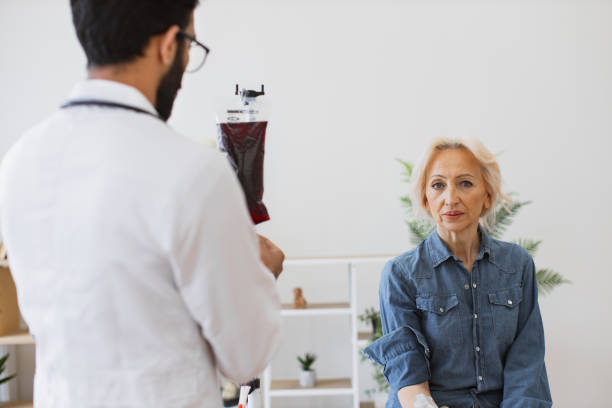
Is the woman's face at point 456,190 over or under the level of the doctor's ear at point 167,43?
under

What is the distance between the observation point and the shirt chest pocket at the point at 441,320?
6.00 ft

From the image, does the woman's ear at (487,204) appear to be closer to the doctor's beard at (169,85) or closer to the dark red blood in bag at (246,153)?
the dark red blood in bag at (246,153)

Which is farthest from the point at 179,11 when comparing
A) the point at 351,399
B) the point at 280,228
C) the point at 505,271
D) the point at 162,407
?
the point at 351,399

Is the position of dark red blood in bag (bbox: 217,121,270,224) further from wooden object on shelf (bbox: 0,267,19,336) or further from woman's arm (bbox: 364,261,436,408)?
wooden object on shelf (bbox: 0,267,19,336)

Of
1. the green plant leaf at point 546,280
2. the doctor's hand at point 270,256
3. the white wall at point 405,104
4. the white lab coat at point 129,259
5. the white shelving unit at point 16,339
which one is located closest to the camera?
the white lab coat at point 129,259

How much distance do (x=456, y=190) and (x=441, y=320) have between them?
1.42ft

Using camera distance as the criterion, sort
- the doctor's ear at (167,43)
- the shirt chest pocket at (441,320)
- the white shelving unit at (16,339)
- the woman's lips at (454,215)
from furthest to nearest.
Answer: the white shelving unit at (16,339) < the woman's lips at (454,215) < the shirt chest pocket at (441,320) < the doctor's ear at (167,43)

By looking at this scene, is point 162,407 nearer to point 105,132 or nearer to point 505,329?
point 105,132

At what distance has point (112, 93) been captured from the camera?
2.82ft

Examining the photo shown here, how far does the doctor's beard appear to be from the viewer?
91 centimetres

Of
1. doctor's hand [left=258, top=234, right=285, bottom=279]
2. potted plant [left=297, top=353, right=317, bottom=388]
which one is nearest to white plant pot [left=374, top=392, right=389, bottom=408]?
potted plant [left=297, top=353, right=317, bottom=388]

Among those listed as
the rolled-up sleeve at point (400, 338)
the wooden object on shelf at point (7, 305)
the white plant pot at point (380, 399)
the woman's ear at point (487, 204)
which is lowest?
the white plant pot at point (380, 399)

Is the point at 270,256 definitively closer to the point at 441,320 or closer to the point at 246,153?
the point at 246,153

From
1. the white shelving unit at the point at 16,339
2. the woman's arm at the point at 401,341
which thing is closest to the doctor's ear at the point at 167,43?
the woman's arm at the point at 401,341
